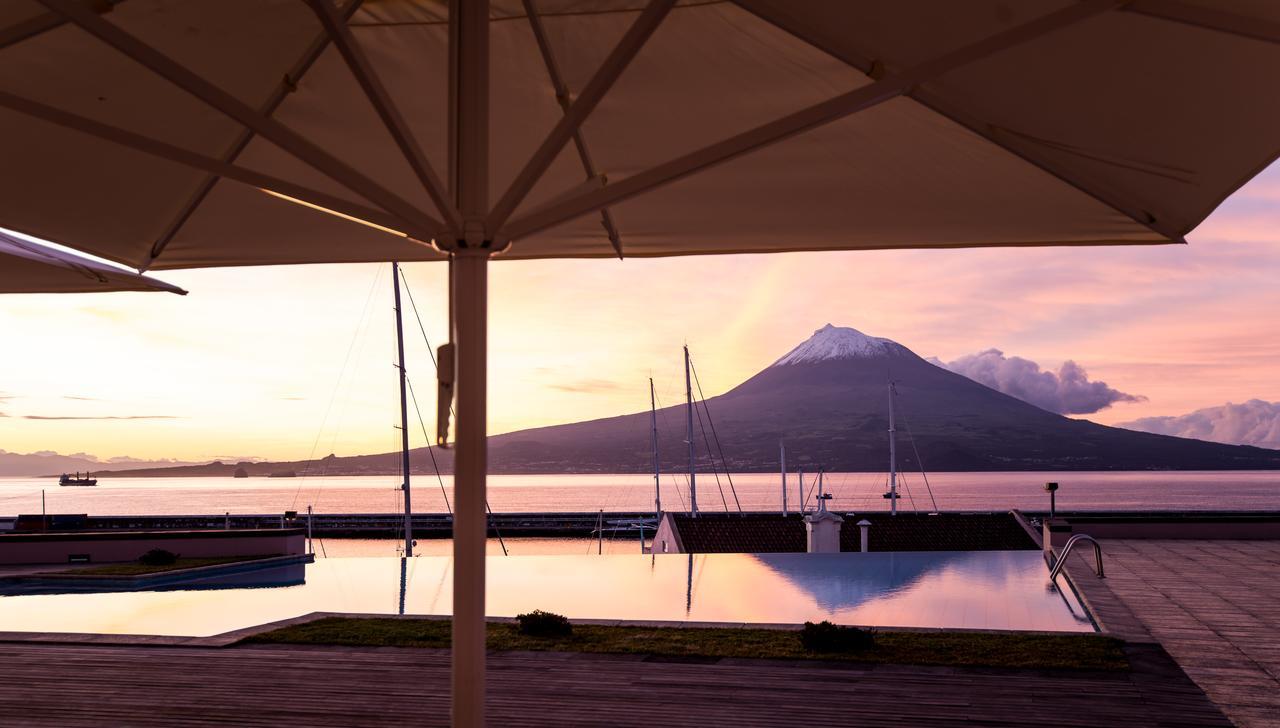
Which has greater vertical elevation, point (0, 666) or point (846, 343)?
point (846, 343)

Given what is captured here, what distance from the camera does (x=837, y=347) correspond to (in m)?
162

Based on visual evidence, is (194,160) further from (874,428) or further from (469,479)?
(874,428)

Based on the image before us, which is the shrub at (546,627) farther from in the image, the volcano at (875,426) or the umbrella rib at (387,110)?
the volcano at (875,426)

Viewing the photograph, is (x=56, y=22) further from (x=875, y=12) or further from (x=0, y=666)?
(x=0, y=666)

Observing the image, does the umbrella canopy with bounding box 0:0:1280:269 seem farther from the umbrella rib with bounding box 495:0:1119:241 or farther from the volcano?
the volcano

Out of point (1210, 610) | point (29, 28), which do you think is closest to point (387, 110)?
point (29, 28)

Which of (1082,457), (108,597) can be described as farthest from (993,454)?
(108,597)

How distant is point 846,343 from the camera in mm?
164000

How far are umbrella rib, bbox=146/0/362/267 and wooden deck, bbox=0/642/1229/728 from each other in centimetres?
202

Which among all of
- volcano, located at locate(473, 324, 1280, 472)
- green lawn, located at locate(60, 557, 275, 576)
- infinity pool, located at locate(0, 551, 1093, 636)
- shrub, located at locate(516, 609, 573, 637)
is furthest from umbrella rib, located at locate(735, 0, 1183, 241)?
volcano, located at locate(473, 324, 1280, 472)

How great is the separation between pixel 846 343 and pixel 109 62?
163m

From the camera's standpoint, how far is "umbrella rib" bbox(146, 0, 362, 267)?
398cm

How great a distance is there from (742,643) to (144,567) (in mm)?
9882

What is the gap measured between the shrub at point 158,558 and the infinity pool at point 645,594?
1.15 metres
